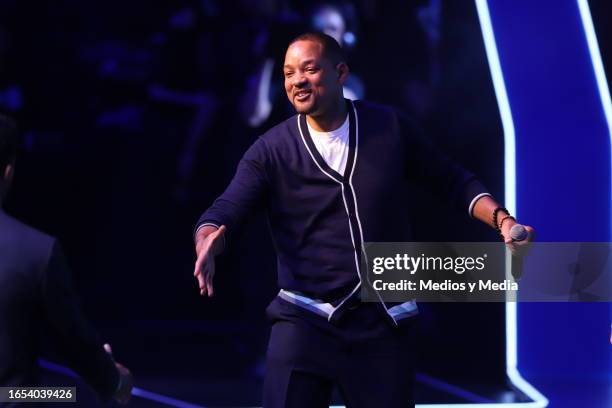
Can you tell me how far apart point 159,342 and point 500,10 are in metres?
2.68

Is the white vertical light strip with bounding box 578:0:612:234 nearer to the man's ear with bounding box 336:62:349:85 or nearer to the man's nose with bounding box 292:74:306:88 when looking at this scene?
the man's ear with bounding box 336:62:349:85

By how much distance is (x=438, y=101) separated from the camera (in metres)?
6.13

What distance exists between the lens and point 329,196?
2.90 meters

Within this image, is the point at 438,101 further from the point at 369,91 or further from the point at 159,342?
the point at 159,342

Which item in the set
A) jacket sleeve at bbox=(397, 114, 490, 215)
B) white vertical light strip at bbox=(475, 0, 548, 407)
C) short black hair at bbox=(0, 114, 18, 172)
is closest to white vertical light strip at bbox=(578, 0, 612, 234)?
white vertical light strip at bbox=(475, 0, 548, 407)

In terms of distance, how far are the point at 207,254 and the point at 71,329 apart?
0.47 meters

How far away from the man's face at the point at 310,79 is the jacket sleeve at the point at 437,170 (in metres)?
0.22

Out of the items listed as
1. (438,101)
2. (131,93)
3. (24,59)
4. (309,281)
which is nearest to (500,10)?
(438,101)

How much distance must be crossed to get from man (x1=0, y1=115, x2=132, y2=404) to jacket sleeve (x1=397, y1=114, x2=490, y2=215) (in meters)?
1.09

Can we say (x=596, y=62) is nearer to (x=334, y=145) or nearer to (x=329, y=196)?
(x=334, y=145)

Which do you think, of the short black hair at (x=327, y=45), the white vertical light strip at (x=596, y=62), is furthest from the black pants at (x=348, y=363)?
the white vertical light strip at (x=596, y=62)
